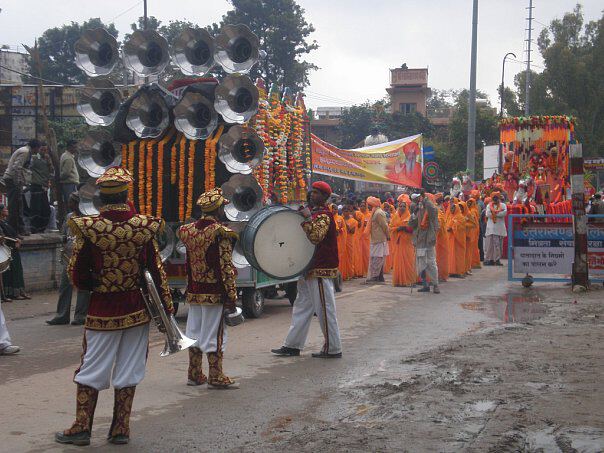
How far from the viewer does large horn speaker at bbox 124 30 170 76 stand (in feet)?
43.3

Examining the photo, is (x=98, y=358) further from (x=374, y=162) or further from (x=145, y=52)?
(x=374, y=162)

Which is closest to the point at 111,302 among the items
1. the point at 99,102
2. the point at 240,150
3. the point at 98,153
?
the point at 240,150


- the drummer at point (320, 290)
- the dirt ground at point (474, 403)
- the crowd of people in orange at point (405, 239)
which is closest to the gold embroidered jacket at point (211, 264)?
the dirt ground at point (474, 403)

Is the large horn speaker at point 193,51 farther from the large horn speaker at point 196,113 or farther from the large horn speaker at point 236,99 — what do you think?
the large horn speaker at point 236,99

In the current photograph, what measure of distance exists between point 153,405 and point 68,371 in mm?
1904

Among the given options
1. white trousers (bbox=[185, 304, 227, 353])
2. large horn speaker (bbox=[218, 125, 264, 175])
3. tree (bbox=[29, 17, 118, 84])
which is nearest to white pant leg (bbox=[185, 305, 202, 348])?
white trousers (bbox=[185, 304, 227, 353])

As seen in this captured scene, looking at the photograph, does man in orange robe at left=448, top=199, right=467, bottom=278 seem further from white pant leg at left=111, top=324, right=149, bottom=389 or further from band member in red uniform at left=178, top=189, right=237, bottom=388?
white pant leg at left=111, top=324, right=149, bottom=389

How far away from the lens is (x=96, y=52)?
1339 centimetres

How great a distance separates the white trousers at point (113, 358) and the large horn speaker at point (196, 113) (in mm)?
6559

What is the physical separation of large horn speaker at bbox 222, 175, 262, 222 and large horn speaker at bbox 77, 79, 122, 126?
2.31 metres

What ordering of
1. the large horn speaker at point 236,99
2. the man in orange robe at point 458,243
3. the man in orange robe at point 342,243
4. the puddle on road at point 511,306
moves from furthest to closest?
the man in orange robe at point 458,243 → the man in orange robe at point 342,243 → the puddle on road at point 511,306 → the large horn speaker at point 236,99

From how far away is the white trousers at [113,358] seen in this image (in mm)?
6078

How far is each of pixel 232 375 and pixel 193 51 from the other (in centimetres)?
594

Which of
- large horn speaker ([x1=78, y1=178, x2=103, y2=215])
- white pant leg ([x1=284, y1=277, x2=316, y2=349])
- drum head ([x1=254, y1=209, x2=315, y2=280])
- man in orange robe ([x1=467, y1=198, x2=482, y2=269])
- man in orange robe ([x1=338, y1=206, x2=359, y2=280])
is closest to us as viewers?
white pant leg ([x1=284, y1=277, x2=316, y2=349])
